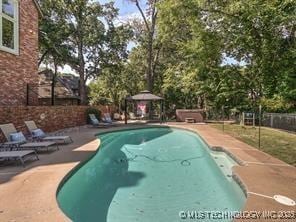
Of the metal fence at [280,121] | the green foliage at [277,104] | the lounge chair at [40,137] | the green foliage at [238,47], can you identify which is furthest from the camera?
the green foliage at [277,104]

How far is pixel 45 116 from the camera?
1474 cm

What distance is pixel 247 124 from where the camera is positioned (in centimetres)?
2142

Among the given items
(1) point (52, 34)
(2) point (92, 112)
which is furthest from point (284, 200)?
(1) point (52, 34)

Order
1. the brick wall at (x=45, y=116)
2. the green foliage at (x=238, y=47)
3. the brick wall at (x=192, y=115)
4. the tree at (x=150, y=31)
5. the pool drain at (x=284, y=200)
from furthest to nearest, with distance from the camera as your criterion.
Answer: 1. the tree at (x=150, y=31)
2. the brick wall at (x=192, y=115)
3. the green foliage at (x=238, y=47)
4. the brick wall at (x=45, y=116)
5. the pool drain at (x=284, y=200)

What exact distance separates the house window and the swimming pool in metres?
6.25

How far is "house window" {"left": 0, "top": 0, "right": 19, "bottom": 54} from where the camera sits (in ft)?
43.7

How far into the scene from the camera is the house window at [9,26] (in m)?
13.3

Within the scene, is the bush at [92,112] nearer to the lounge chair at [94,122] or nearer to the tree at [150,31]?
the lounge chair at [94,122]

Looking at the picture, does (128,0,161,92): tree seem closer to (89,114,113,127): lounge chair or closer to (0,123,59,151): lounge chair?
(89,114,113,127): lounge chair

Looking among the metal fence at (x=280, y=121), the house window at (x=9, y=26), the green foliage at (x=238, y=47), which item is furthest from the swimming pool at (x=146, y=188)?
the green foliage at (x=238, y=47)

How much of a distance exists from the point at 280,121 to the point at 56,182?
15.1 meters

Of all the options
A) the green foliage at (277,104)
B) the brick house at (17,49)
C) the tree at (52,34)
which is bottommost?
the green foliage at (277,104)

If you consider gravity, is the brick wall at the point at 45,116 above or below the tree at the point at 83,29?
below

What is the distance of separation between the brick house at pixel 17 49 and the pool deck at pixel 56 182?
5.28 m
